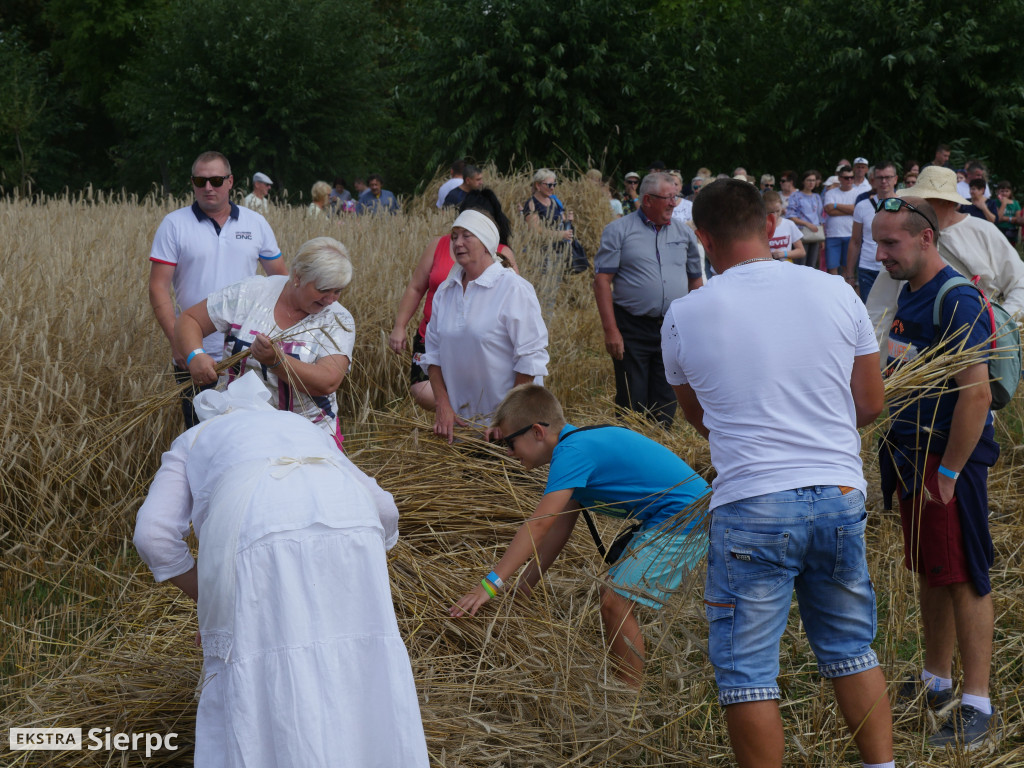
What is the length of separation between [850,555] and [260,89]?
24056 millimetres

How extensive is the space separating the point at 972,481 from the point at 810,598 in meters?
0.92

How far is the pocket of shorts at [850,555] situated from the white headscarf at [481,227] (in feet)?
7.33

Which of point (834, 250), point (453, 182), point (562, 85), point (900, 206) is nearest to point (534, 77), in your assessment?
point (562, 85)

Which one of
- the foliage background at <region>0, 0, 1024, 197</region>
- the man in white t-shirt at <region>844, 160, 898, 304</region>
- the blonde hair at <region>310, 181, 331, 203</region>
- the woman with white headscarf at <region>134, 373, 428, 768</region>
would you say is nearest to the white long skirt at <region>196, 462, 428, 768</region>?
the woman with white headscarf at <region>134, 373, 428, 768</region>

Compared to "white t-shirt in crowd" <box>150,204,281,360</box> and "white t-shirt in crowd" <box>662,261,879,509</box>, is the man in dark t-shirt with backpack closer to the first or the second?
"white t-shirt in crowd" <box>662,261,879,509</box>

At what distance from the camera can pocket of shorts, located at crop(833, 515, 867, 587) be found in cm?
229

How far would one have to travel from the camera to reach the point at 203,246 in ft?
14.5

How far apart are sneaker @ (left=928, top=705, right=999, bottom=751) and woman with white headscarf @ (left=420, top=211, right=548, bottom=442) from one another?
6.34 ft

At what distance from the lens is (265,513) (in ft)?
6.39

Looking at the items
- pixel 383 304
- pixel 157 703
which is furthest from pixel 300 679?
pixel 383 304

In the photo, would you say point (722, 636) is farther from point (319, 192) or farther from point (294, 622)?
point (319, 192)

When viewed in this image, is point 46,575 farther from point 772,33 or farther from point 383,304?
point 772,33

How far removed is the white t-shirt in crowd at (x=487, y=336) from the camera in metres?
4.16

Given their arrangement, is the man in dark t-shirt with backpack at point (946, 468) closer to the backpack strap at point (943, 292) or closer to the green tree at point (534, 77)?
the backpack strap at point (943, 292)
